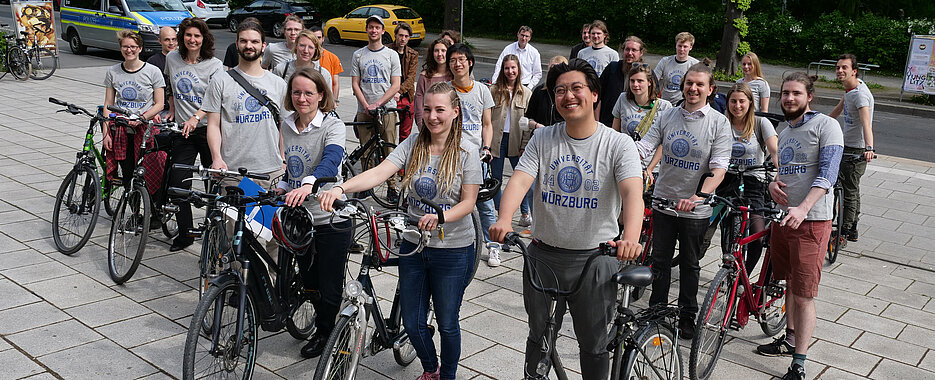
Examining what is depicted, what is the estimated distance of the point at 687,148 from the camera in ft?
17.4

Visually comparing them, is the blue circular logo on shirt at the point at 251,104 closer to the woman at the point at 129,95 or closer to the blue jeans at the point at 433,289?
the woman at the point at 129,95

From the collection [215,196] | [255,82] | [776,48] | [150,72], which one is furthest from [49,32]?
[776,48]

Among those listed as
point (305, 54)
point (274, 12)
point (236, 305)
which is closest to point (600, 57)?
point (305, 54)

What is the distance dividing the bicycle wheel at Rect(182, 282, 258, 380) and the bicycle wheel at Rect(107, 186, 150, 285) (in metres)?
2.10

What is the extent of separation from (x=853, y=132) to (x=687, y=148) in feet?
10.6

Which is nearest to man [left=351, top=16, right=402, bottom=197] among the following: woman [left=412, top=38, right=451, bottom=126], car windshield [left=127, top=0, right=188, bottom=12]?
woman [left=412, top=38, right=451, bottom=126]

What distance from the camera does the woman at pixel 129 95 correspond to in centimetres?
678

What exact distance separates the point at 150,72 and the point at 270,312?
347cm

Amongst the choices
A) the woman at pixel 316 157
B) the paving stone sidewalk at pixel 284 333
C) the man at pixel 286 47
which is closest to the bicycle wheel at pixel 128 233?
the paving stone sidewalk at pixel 284 333

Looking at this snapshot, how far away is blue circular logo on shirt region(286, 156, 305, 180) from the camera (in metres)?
4.75

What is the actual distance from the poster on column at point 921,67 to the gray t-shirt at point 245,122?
15.7m

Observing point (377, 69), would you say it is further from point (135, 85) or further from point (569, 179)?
point (569, 179)

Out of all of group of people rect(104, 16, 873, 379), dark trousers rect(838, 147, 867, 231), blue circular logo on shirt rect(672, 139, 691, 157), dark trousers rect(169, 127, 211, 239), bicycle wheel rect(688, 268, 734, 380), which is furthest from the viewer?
dark trousers rect(838, 147, 867, 231)

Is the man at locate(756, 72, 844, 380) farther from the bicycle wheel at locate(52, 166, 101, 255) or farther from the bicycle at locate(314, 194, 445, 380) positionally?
the bicycle wheel at locate(52, 166, 101, 255)
